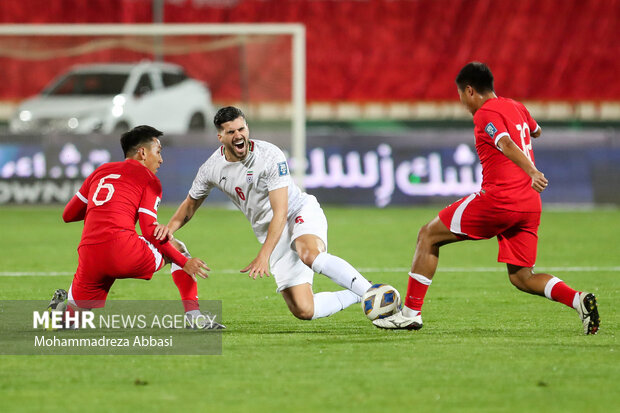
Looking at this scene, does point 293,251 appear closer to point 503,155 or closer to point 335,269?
point 335,269

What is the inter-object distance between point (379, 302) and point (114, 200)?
5.83 feet

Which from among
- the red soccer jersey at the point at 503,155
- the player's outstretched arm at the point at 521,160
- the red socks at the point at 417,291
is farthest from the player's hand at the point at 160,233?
the player's outstretched arm at the point at 521,160

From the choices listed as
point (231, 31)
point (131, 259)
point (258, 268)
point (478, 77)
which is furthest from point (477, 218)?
point (231, 31)

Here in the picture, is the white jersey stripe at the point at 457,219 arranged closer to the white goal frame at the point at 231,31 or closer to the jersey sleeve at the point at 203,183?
the jersey sleeve at the point at 203,183

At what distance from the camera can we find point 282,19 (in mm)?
26484

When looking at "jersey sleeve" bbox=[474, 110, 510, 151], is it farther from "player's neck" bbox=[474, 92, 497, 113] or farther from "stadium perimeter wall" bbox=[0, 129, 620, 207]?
"stadium perimeter wall" bbox=[0, 129, 620, 207]

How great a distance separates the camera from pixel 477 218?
250 inches

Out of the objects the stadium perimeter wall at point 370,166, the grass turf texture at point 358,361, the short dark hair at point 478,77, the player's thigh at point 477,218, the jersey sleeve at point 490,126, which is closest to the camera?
the grass turf texture at point 358,361

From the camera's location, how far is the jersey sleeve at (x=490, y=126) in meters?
6.21

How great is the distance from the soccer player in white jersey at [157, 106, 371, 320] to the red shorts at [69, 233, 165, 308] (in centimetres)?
22

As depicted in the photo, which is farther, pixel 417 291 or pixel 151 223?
pixel 417 291

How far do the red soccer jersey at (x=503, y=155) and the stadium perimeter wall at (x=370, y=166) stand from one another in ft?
33.5

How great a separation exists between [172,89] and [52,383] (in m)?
13.4

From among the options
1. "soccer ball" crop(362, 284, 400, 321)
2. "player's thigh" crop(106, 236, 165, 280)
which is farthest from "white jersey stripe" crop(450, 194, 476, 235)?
"player's thigh" crop(106, 236, 165, 280)
